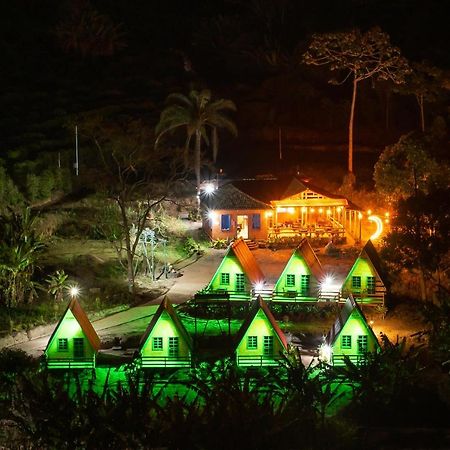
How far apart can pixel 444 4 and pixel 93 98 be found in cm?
3283

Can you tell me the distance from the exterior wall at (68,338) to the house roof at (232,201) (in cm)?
1848

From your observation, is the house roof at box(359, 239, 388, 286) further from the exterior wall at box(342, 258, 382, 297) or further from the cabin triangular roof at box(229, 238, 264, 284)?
the cabin triangular roof at box(229, 238, 264, 284)

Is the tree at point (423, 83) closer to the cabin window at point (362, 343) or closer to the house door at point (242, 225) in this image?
the house door at point (242, 225)

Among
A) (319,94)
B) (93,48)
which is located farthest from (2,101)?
(319,94)

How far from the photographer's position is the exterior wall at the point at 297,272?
1083 inches

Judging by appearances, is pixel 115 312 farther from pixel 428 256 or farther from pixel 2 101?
pixel 2 101

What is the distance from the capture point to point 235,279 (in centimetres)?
2791

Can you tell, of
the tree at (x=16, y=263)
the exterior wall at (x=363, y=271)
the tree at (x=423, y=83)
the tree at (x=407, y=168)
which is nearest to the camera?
the tree at (x=16, y=263)

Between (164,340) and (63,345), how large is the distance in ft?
9.41

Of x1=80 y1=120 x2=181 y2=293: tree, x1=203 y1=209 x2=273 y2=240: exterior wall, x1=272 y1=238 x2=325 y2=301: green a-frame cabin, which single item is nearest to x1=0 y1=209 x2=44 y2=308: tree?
x1=80 y1=120 x2=181 y2=293: tree

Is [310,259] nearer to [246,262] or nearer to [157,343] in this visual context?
[246,262]

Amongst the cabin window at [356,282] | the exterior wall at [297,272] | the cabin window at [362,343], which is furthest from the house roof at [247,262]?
the cabin window at [362,343]

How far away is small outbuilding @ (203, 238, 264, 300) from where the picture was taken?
2772 centimetres

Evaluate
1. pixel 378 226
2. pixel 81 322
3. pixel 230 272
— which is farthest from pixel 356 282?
pixel 81 322
